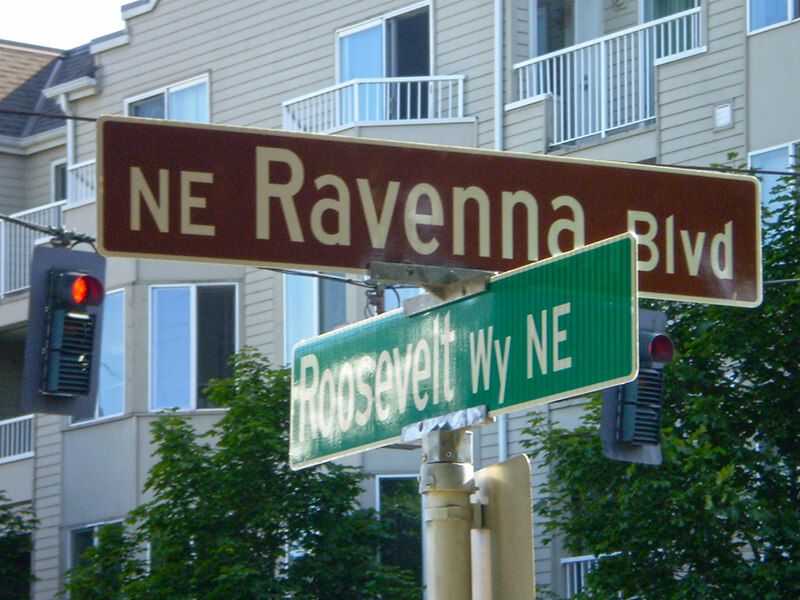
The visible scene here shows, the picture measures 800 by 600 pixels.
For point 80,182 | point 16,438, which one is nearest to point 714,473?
point 80,182

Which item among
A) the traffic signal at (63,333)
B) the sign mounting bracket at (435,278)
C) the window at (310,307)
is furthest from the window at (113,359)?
the sign mounting bracket at (435,278)

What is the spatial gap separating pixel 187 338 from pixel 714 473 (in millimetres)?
13325

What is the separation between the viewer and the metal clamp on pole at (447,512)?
4.11m

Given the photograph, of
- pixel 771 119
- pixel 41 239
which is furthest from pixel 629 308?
pixel 41 239

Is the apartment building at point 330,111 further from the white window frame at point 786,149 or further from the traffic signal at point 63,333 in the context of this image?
the traffic signal at point 63,333

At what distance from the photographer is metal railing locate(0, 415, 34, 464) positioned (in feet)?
92.7

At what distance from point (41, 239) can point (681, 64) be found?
12.3 m

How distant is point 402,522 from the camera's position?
21.5m

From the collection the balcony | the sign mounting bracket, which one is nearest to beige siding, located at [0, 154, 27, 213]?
the balcony

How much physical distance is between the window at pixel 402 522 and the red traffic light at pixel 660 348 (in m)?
12.6

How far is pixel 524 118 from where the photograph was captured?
864 inches

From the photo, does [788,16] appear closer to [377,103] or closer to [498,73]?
[498,73]

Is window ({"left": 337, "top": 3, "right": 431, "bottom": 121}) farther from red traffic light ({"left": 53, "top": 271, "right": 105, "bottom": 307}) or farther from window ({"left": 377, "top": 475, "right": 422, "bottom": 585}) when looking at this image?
red traffic light ({"left": 53, "top": 271, "right": 105, "bottom": 307})

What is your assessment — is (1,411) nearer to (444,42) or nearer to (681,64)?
(444,42)
